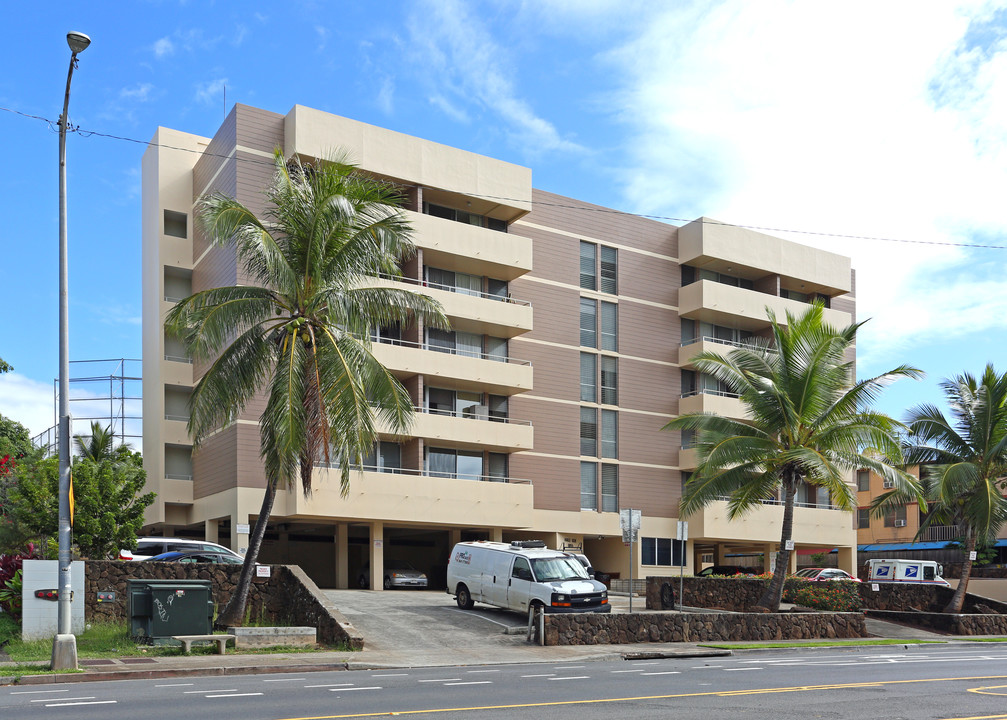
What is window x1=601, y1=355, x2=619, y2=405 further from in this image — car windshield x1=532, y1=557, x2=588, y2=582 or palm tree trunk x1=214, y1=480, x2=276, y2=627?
palm tree trunk x1=214, y1=480, x2=276, y2=627

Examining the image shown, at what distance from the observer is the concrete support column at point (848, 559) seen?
166 feet

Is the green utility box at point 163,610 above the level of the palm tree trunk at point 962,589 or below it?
above

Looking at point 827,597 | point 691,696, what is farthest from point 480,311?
point 691,696

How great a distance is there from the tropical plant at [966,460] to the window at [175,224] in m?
29.4

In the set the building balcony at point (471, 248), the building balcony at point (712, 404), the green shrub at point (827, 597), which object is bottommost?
the green shrub at point (827, 597)

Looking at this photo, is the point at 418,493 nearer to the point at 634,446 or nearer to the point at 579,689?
the point at 634,446

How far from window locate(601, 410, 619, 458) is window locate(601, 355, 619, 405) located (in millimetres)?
541

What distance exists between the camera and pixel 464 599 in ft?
92.9

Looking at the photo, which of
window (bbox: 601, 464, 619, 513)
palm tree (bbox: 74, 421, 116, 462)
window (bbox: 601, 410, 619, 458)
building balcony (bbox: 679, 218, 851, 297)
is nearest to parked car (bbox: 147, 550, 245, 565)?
palm tree (bbox: 74, 421, 116, 462)

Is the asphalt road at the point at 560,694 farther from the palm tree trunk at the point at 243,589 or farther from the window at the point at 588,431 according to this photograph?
the window at the point at 588,431

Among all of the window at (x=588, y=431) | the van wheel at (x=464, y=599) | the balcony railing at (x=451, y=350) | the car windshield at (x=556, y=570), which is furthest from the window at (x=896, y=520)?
the car windshield at (x=556, y=570)

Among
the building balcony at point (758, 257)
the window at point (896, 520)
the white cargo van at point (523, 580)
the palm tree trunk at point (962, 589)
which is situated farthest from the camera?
the window at point (896, 520)

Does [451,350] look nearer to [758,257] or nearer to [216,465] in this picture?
[216,465]

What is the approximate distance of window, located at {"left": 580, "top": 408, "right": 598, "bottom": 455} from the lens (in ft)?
149
